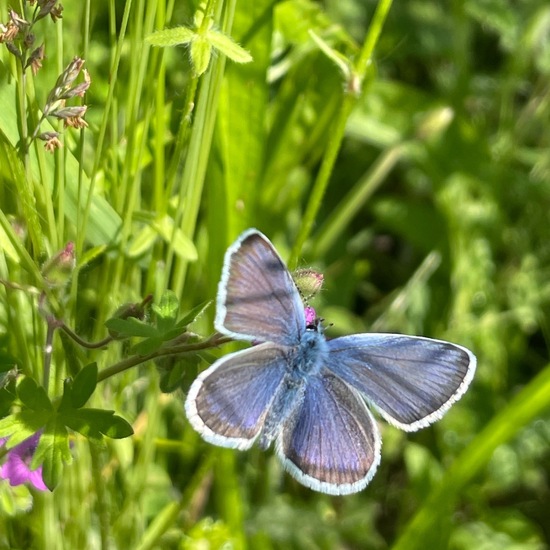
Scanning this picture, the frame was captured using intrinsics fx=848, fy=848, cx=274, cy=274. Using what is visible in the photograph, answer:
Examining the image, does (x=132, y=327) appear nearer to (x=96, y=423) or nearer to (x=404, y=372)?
(x=96, y=423)

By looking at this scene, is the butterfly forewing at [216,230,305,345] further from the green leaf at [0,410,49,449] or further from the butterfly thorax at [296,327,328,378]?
the green leaf at [0,410,49,449]

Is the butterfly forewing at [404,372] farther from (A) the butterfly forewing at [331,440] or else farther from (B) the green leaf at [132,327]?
(B) the green leaf at [132,327]

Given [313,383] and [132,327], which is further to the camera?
[313,383]

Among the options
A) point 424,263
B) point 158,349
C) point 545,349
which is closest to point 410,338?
point 158,349

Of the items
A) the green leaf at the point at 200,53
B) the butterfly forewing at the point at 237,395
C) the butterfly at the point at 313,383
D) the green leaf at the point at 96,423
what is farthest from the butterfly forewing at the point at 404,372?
the green leaf at the point at 200,53

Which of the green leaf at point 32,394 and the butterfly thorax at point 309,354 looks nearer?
the green leaf at point 32,394

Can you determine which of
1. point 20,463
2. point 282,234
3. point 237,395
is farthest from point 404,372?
point 282,234

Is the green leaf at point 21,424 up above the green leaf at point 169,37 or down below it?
below

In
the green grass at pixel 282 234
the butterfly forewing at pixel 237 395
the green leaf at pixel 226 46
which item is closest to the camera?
the butterfly forewing at pixel 237 395
